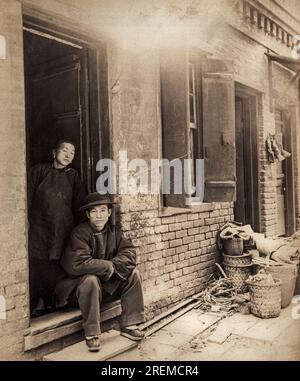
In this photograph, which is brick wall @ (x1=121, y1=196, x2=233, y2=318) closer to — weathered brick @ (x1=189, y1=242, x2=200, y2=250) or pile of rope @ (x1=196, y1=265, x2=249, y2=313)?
weathered brick @ (x1=189, y1=242, x2=200, y2=250)

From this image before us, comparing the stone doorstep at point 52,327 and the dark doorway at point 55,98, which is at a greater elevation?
the dark doorway at point 55,98

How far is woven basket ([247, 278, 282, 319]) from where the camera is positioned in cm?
474

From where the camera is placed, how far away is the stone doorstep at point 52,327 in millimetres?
3388

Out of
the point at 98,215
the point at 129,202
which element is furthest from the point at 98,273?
the point at 129,202

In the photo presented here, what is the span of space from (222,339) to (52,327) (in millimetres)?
1760

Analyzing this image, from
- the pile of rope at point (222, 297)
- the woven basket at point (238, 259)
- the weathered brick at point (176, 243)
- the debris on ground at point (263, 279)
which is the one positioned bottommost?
the pile of rope at point (222, 297)

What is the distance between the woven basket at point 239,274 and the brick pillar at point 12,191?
129 inches

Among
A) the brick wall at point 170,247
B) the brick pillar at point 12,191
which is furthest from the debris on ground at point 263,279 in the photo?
the brick pillar at point 12,191

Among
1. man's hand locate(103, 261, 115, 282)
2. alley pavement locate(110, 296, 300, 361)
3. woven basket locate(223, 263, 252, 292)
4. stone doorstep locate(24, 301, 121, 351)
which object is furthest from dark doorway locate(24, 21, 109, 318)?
woven basket locate(223, 263, 252, 292)

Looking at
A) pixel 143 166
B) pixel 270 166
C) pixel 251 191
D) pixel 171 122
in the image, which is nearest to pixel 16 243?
pixel 143 166

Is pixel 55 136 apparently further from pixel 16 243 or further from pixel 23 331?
pixel 23 331

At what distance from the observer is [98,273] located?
3.70 m

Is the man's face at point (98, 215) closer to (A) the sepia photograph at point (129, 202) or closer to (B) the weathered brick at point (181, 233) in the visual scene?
(A) the sepia photograph at point (129, 202)

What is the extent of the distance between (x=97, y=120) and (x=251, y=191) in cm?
388
